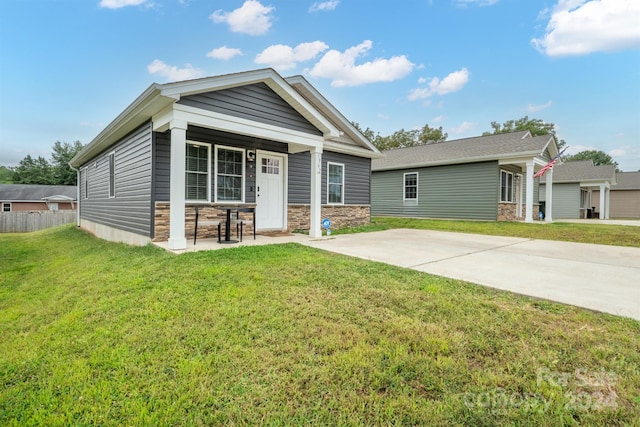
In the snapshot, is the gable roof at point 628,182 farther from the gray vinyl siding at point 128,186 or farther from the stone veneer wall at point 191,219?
the gray vinyl siding at point 128,186

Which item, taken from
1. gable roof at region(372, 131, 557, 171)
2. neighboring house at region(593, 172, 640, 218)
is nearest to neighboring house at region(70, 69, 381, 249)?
gable roof at region(372, 131, 557, 171)

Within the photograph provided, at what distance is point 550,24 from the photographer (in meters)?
11.3

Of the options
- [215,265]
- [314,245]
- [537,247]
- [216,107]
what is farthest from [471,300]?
[216,107]

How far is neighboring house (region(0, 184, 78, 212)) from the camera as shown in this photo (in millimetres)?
28672

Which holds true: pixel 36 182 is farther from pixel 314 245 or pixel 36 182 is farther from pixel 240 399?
pixel 240 399

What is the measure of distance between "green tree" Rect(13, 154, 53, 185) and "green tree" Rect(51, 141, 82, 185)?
768 mm

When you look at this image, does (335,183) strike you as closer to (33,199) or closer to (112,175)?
(112,175)

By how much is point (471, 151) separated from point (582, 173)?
11965 mm

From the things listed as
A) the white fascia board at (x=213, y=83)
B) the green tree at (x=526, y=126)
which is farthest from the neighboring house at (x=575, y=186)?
the white fascia board at (x=213, y=83)

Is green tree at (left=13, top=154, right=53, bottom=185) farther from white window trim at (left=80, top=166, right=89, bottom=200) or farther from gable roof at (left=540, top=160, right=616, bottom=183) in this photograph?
gable roof at (left=540, top=160, right=616, bottom=183)

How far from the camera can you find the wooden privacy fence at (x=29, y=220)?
18625 mm

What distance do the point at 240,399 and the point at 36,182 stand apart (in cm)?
5269

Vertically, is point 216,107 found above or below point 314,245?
above

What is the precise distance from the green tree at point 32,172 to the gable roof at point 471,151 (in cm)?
4509
